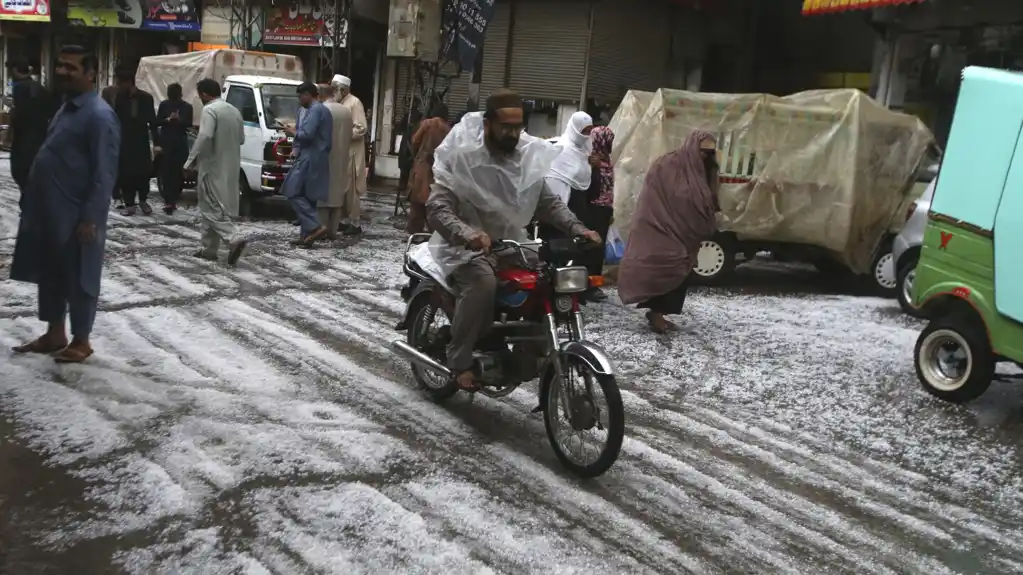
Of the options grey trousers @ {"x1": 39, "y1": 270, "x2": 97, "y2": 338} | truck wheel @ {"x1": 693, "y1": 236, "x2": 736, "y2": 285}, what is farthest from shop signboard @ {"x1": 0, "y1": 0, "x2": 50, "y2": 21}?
grey trousers @ {"x1": 39, "y1": 270, "x2": 97, "y2": 338}

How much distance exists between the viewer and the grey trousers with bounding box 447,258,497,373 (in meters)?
4.67

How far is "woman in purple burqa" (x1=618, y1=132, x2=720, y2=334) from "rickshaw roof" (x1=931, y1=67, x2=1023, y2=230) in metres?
1.91

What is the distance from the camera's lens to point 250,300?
7.68 meters

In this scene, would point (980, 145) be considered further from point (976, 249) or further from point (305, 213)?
point (305, 213)

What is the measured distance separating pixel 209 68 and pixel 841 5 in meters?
10.6

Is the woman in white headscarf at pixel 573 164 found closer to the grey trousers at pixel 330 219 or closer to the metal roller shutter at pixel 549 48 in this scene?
the grey trousers at pixel 330 219

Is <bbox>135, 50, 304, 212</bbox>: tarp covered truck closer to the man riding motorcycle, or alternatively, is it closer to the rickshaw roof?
the man riding motorcycle

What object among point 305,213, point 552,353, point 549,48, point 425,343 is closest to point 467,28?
point 549,48

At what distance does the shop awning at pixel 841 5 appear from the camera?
36.7 ft

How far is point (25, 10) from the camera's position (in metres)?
26.5

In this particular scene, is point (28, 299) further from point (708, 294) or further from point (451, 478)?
point (708, 294)

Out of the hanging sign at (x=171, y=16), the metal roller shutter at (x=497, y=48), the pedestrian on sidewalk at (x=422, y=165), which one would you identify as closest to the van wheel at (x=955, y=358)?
the pedestrian on sidewalk at (x=422, y=165)

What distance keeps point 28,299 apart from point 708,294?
6.51 meters

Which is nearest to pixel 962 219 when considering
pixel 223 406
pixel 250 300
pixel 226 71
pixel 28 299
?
pixel 223 406
